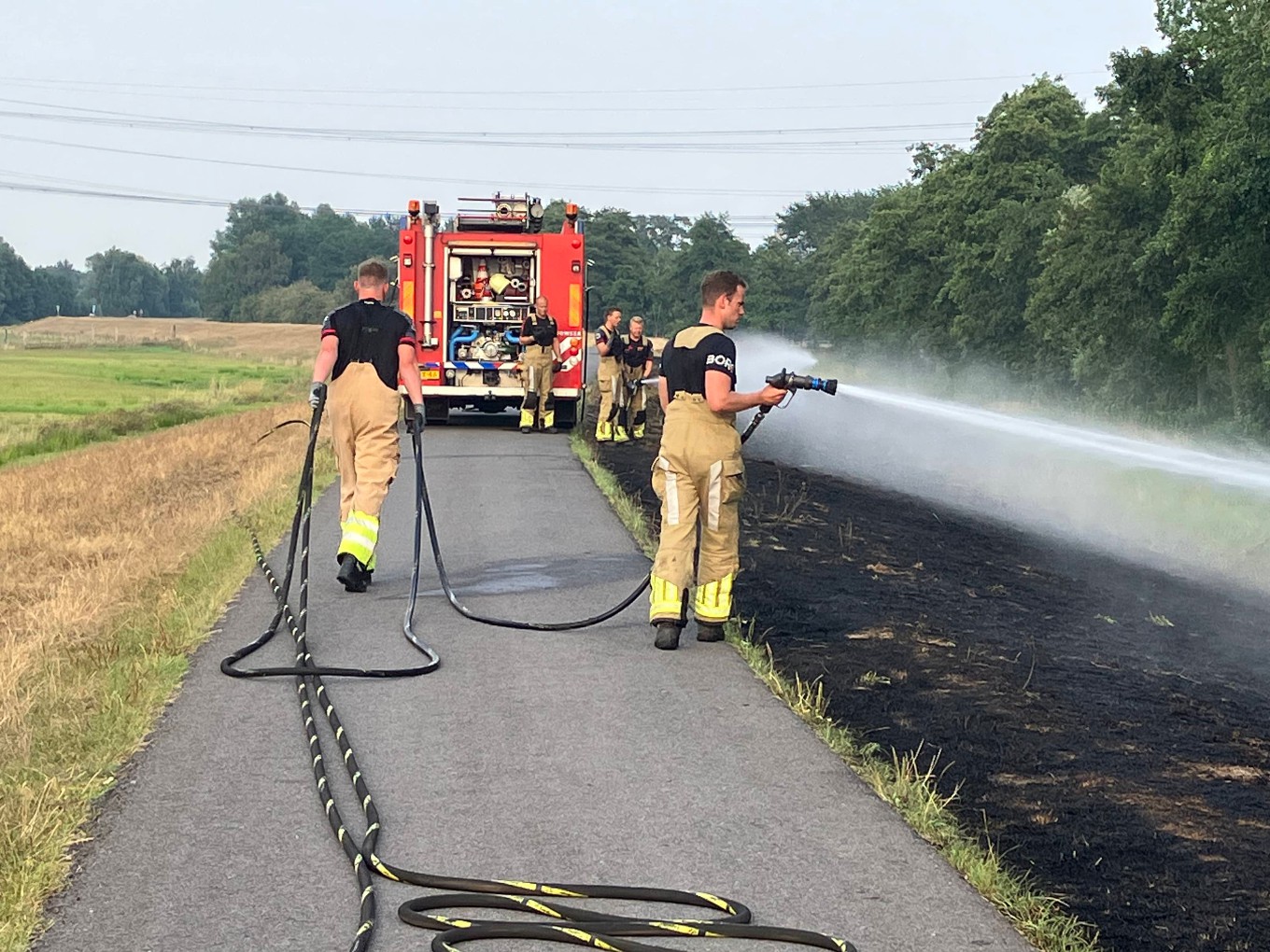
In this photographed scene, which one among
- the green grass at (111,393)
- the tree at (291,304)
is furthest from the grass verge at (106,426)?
the tree at (291,304)

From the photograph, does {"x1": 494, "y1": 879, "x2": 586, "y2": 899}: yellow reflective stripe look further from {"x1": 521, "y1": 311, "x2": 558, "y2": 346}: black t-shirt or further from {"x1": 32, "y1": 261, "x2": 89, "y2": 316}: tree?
{"x1": 32, "y1": 261, "x2": 89, "y2": 316}: tree

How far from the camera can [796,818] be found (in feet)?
17.3

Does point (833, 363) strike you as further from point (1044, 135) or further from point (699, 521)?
point (699, 521)

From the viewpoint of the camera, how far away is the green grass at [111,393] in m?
32.6

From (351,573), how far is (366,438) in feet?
2.64

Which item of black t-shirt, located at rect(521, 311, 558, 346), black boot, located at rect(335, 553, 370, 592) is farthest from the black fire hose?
black t-shirt, located at rect(521, 311, 558, 346)

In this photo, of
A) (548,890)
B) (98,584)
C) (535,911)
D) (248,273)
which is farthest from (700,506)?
(248,273)

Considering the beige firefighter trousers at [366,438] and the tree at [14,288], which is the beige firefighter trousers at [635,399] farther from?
the tree at [14,288]

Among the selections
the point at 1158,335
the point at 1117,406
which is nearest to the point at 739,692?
the point at 1158,335

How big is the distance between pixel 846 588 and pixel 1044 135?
147 ft

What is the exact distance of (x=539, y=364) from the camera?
885 inches

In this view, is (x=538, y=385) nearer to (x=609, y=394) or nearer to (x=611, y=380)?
(x=609, y=394)

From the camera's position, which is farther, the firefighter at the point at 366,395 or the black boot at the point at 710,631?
the firefighter at the point at 366,395

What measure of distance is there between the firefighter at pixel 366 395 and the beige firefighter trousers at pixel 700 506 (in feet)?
6.33
